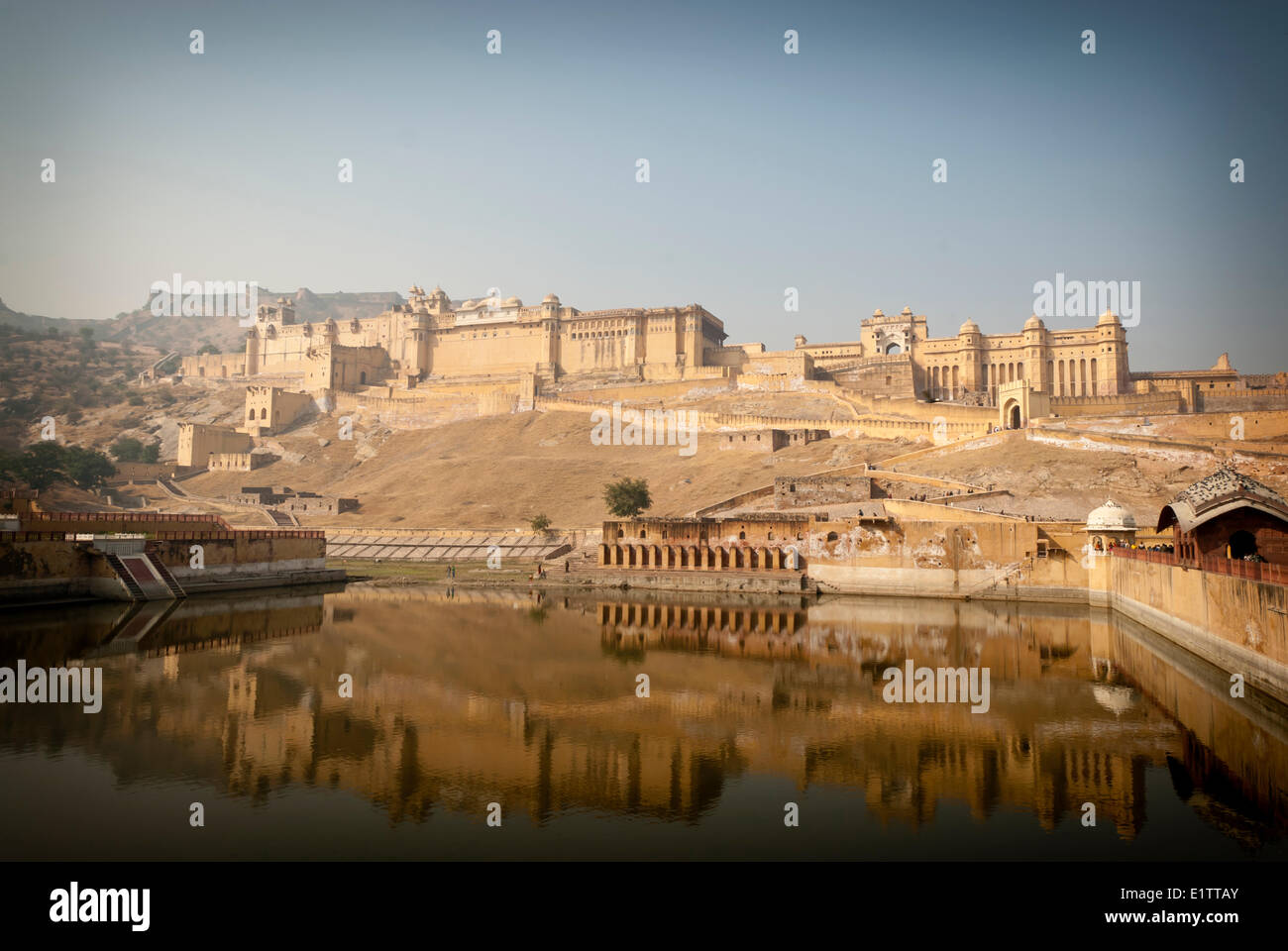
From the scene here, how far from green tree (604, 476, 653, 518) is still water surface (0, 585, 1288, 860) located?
2381 centimetres

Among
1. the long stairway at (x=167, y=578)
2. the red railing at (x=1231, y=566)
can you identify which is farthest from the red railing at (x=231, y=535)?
the red railing at (x=1231, y=566)

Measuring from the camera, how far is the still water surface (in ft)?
29.6

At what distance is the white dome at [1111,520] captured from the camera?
30438mm

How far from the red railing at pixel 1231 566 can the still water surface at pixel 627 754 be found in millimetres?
2126

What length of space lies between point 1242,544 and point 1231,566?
210 inches

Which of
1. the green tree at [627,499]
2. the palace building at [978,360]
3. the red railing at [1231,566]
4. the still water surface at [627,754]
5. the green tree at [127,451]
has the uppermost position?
the palace building at [978,360]

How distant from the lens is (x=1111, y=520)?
30.5m

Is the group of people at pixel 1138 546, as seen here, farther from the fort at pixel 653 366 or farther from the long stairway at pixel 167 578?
the long stairway at pixel 167 578

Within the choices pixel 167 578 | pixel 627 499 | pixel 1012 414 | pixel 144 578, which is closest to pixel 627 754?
pixel 144 578
